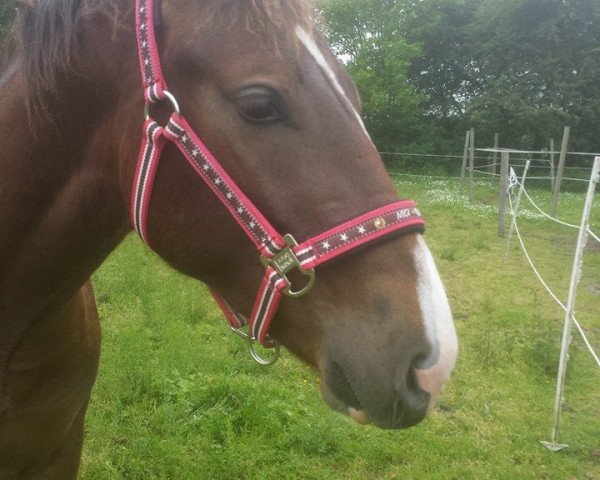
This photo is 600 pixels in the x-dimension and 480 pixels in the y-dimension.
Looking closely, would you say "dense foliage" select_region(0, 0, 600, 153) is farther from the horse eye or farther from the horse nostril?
the horse nostril

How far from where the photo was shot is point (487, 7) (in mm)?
32500

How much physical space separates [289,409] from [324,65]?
3.28 metres

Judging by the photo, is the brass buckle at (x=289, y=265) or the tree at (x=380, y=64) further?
the tree at (x=380, y=64)

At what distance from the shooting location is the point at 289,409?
13.6ft

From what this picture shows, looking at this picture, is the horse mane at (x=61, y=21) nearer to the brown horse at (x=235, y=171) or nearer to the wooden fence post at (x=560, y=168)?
the brown horse at (x=235, y=171)

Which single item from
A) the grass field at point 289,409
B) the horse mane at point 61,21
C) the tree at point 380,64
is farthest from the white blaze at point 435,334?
the tree at point 380,64

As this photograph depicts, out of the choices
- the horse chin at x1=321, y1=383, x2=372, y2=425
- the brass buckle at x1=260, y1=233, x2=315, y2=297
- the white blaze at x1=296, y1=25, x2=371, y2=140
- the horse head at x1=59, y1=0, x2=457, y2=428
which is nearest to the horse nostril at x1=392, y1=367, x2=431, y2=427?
the horse head at x1=59, y1=0, x2=457, y2=428

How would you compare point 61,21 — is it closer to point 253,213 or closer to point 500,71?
point 253,213

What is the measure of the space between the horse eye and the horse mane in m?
0.22

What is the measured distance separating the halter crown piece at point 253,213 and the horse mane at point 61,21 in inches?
7.3

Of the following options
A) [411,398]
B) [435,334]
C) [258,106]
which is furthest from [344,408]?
[258,106]

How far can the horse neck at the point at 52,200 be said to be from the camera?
1.57 m

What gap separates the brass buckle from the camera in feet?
4.37

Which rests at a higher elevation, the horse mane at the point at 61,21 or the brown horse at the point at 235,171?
the horse mane at the point at 61,21
